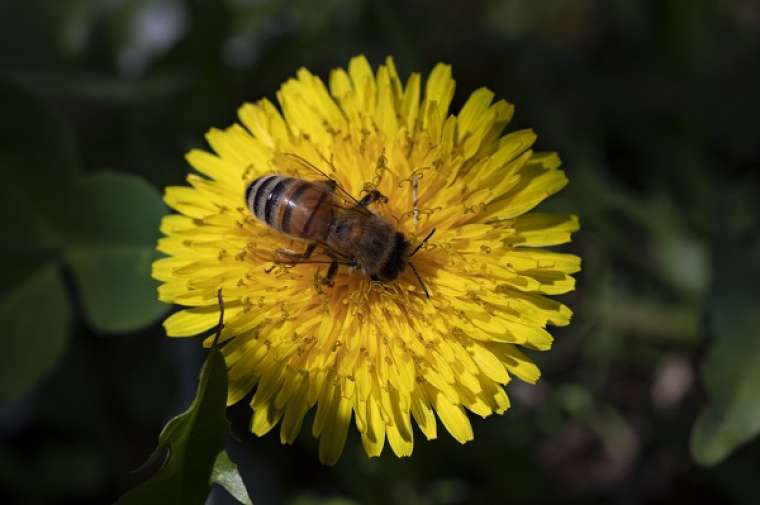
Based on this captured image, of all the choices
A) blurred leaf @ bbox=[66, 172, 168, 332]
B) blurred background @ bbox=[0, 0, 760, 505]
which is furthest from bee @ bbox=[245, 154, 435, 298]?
blurred background @ bbox=[0, 0, 760, 505]

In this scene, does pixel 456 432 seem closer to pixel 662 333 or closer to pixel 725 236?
pixel 725 236

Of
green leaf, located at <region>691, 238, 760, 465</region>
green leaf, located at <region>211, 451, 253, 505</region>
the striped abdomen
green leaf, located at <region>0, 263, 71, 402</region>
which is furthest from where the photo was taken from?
green leaf, located at <region>0, 263, 71, 402</region>

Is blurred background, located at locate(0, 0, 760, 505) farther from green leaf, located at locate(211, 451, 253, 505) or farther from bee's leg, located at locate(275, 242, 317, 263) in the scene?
green leaf, located at locate(211, 451, 253, 505)

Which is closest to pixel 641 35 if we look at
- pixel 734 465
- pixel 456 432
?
pixel 734 465

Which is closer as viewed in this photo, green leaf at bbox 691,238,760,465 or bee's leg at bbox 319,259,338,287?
bee's leg at bbox 319,259,338,287

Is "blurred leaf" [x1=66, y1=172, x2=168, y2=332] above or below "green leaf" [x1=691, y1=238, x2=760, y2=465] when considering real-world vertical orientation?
below

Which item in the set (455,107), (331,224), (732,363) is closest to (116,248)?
(331,224)

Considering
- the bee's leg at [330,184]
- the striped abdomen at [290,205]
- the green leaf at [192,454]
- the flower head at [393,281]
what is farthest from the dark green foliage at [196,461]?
the bee's leg at [330,184]

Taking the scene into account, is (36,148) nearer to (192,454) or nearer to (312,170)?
(312,170)
